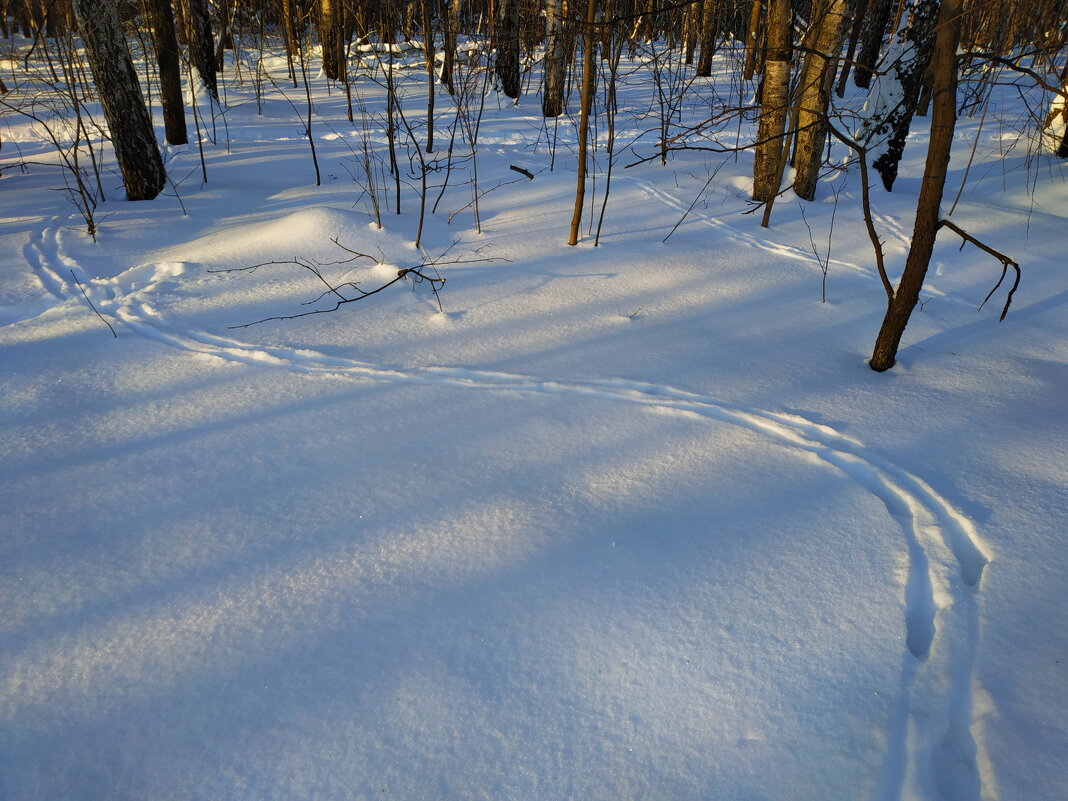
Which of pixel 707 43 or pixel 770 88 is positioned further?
pixel 707 43

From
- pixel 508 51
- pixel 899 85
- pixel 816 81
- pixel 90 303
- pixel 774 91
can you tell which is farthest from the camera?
pixel 508 51

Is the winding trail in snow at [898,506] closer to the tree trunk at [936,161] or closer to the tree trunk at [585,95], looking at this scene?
the tree trunk at [936,161]

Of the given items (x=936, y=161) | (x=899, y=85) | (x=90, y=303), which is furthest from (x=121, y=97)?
(x=899, y=85)

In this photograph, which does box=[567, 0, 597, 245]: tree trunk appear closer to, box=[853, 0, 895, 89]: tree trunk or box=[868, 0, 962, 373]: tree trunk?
box=[868, 0, 962, 373]: tree trunk

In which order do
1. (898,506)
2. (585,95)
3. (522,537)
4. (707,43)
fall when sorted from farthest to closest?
1. (707,43)
2. (585,95)
3. (898,506)
4. (522,537)

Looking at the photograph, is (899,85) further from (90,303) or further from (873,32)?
(90,303)

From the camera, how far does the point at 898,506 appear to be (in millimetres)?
2410

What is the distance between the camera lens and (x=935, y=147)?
9.01ft

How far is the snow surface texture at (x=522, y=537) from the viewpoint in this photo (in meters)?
1.61

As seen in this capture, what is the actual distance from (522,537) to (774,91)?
4545 millimetres

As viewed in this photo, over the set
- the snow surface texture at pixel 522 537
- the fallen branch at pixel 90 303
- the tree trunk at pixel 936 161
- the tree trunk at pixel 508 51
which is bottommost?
the snow surface texture at pixel 522 537

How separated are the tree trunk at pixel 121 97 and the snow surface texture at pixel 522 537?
56.1 inches

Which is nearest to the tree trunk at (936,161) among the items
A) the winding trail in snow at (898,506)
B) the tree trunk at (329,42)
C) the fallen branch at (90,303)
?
the winding trail in snow at (898,506)

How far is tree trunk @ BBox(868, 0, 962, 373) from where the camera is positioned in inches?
101
